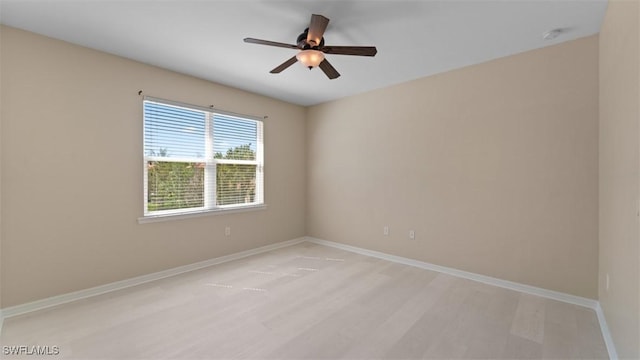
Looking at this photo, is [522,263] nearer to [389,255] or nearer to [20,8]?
[389,255]

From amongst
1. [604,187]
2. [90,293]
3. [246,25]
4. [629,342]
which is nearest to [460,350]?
[629,342]

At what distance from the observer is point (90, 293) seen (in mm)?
2762

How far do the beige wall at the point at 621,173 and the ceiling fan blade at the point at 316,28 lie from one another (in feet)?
5.89

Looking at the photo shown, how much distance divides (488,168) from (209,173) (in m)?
3.64

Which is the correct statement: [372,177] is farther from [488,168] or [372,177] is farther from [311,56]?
[311,56]

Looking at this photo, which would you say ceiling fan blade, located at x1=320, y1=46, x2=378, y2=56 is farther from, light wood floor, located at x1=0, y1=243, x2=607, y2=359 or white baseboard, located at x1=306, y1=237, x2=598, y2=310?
white baseboard, located at x1=306, y1=237, x2=598, y2=310

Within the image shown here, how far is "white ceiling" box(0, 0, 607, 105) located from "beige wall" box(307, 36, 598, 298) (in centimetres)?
36

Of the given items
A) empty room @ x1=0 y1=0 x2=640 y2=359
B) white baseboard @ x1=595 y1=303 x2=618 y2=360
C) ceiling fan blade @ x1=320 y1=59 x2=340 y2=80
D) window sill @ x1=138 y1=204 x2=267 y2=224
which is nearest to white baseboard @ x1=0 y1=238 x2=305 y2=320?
empty room @ x1=0 y1=0 x2=640 y2=359

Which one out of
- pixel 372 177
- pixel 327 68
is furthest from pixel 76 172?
pixel 372 177

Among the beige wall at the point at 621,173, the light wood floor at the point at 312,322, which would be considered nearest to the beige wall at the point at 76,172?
the light wood floor at the point at 312,322

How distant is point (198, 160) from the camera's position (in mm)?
3695

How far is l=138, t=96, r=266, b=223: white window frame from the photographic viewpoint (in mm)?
3232

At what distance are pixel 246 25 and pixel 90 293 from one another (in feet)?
10.2

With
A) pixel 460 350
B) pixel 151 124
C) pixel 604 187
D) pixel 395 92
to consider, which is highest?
pixel 395 92
